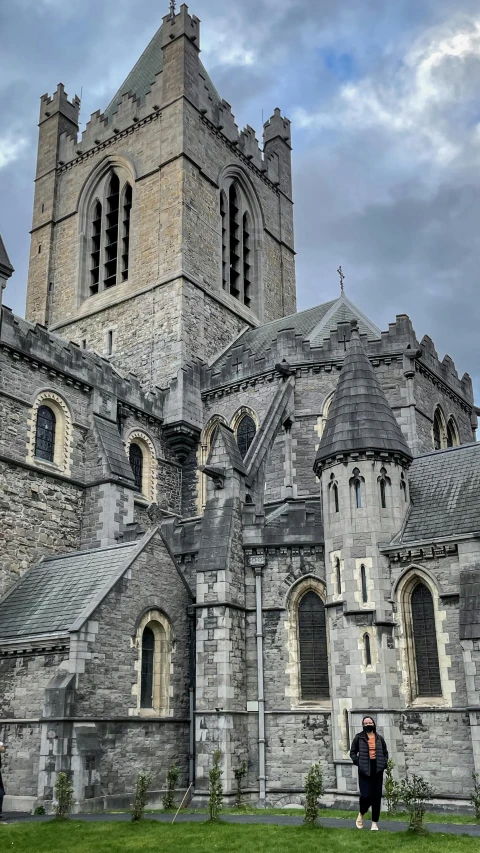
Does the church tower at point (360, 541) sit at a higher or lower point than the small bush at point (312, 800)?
higher

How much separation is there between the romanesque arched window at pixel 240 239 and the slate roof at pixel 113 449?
41.7 feet

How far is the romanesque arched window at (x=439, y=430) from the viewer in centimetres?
2803

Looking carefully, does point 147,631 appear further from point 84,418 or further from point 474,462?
point 474,462

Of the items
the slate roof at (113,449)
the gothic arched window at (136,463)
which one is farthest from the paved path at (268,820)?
the gothic arched window at (136,463)

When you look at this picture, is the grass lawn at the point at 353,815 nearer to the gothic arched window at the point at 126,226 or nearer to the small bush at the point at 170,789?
the small bush at the point at 170,789

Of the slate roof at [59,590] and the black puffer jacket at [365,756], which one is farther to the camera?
the slate roof at [59,590]

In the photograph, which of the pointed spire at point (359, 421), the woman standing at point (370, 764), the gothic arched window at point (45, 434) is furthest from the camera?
the gothic arched window at point (45, 434)

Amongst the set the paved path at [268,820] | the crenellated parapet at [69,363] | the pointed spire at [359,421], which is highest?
the crenellated parapet at [69,363]

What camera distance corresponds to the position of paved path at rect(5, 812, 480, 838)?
1321 centimetres

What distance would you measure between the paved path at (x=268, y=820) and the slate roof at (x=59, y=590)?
3.93 m

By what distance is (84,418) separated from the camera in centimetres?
2548

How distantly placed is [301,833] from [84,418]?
15.5 m

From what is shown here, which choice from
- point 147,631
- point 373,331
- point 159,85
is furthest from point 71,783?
point 159,85

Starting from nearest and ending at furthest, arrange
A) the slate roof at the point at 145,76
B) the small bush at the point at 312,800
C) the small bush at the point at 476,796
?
the small bush at the point at 312,800 → the small bush at the point at 476,796 → the slate roof at the point at 145,76
